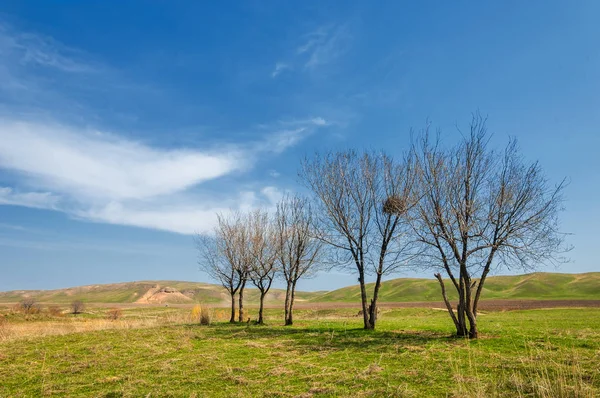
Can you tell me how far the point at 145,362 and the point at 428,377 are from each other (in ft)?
29.5

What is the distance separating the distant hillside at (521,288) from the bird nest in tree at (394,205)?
209 feet

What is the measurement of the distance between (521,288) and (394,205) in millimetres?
80950

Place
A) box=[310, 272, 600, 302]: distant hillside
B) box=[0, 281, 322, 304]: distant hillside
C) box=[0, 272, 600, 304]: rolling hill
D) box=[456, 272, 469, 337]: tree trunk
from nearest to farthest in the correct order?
box=[456, 272, 469, 337]: tree trunk
box=[310, 272, 600, 302]: distant hillside
box=[0, 272, 600, 304]: rolling hill
box=[0, 281, 322, 304]: distant hillside

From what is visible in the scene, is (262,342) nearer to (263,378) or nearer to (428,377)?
(263,378)

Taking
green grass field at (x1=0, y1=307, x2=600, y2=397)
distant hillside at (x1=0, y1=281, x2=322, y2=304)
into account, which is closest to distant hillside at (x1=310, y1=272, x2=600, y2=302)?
distant hillside at (x1=0, y1=281, x2=322, y2=304)

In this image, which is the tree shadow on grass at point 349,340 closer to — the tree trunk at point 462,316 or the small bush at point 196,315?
the tree trunk at point 462,316

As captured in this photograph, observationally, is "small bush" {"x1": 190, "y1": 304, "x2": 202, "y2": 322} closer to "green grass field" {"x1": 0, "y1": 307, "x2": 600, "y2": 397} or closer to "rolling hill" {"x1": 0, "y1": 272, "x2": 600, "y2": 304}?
"green grass field" {"x1": 0, "y1": 307, "x2": 600, "y2": 397}

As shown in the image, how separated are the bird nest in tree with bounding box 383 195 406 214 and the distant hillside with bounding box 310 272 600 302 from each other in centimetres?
6359

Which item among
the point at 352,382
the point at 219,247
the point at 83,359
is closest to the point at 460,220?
the point at 352,382

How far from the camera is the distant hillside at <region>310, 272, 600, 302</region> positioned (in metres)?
73.2

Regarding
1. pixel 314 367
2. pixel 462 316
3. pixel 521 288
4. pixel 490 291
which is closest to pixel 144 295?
pixel 490 291

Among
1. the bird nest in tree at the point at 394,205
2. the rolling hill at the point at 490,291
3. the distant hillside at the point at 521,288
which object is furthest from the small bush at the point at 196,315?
the distant hillside at the point at 521,288

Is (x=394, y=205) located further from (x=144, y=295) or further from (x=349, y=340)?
(x=144, y=295)

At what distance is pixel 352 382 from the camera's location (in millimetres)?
8828
